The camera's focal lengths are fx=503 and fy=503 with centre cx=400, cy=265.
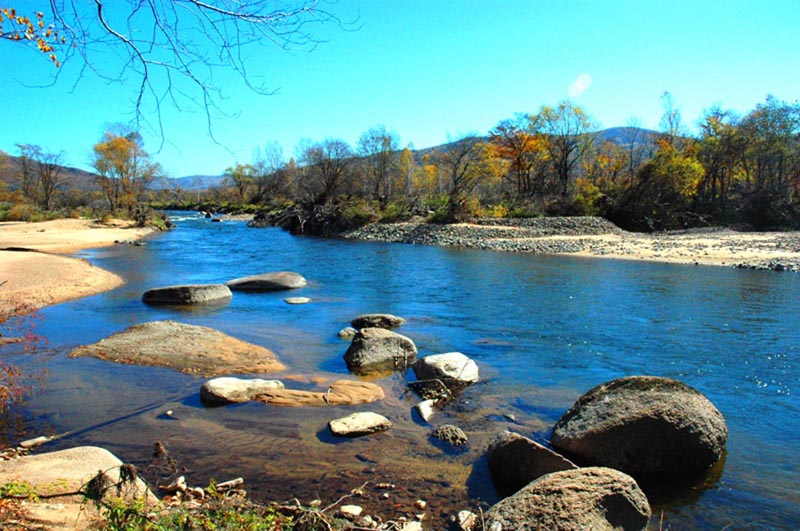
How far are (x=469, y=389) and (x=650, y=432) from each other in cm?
313

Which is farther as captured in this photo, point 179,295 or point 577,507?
point 179,295

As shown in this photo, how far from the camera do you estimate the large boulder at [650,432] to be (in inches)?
222

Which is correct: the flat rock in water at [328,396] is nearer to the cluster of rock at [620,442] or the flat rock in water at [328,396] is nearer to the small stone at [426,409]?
the small stone at [426,409]

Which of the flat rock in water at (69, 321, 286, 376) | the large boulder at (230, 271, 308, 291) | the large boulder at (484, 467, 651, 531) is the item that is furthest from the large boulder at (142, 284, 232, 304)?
the large boulder at (484, 467, 651, 531)

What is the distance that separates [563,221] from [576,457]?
35.5m

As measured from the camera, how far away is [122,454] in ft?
19.2

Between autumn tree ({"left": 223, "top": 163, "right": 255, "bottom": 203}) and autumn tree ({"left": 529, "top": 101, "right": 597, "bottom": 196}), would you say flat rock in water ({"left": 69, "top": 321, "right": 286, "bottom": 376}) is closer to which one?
autumn tree ({"left": 529, "top": 101, "right": 597, "bottom": 196})

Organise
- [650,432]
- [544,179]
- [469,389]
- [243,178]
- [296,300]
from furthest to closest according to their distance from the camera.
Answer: [243,178] < [544,179] < [296,300] < [469,389] < [650,432]

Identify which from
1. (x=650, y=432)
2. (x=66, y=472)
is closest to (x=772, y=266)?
(x=650, y=432)

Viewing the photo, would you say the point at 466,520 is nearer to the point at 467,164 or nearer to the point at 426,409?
the point at 426,409

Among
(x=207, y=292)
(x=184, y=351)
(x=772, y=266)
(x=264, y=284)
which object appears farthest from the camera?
(x=772, y=266)

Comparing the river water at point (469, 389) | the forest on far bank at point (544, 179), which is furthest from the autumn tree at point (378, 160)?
the river water at point (469, 389)

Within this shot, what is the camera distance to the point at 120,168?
5531cm

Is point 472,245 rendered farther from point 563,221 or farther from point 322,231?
point 322,231
